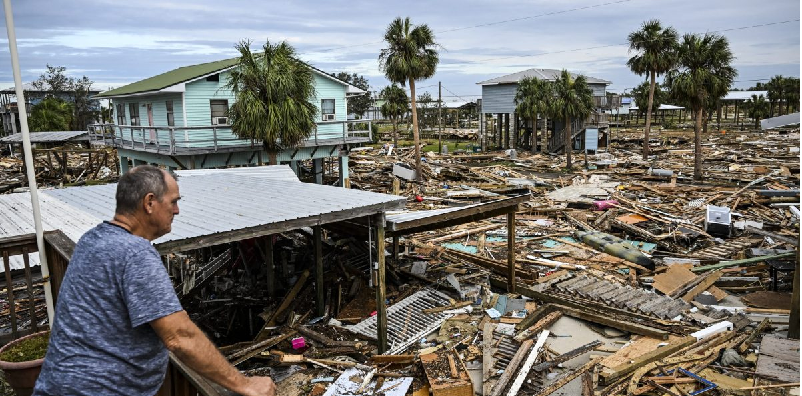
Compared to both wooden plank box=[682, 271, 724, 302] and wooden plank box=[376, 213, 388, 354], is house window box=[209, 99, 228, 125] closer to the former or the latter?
wooden plank box=[376, 213, 388, 354]

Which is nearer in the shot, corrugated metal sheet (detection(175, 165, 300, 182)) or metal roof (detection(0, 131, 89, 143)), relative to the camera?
corrugated metal sheet (detection(175, 165, 300, 182))

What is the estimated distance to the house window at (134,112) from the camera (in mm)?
30075

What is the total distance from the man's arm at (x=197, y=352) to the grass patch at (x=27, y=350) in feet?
9.78

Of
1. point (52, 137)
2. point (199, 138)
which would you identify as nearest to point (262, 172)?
point (199, 138)

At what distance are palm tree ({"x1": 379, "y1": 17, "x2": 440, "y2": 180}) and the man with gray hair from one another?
2910 centimetres

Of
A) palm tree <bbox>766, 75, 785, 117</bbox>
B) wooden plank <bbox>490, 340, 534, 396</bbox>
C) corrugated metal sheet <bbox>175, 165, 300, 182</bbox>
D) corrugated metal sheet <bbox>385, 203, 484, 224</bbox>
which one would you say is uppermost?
palm tree <bbox>766, 75, 785, 117</bbox>

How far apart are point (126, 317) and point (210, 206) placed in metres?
6.92

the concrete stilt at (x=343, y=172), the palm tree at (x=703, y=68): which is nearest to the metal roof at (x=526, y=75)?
the palm tree at (x=703, y=68)

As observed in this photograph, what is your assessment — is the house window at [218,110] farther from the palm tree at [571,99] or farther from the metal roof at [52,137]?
the palm tree at [571,99]

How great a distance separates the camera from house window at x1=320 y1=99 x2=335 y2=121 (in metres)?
29.4

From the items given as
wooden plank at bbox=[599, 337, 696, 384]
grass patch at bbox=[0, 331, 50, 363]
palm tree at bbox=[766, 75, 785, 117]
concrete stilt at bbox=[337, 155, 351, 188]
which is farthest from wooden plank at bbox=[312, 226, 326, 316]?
palm tree at bbox=[766, 75, 785, 117]

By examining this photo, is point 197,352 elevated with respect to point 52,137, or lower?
lower

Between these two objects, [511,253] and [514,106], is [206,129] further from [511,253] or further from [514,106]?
[514,106]

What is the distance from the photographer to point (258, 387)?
2.66 metres
